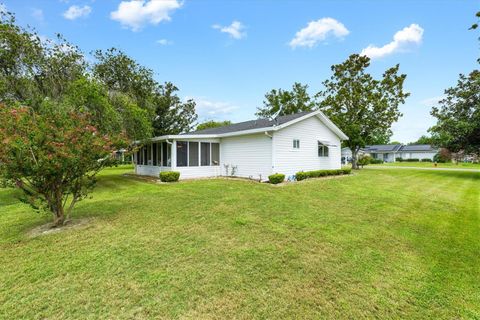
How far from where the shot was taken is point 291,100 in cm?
3572

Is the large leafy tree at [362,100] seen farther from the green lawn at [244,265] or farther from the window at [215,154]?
the green lawn at [244,265]

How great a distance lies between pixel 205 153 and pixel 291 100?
2424 centimetres

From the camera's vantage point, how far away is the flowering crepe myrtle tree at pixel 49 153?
4.88 m

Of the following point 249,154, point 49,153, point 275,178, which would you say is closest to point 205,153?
point 249,154

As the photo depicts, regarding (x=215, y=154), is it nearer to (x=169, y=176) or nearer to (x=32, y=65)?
(x=169, y=176)

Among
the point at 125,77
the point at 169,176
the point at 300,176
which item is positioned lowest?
the point at 300,176

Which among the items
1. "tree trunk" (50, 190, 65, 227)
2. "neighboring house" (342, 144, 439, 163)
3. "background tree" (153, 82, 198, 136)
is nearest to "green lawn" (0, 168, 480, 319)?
"tree trunk" (50, 190, 65, 227)

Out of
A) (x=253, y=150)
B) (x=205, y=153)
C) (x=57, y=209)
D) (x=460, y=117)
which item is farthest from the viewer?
(x=460, y=117)

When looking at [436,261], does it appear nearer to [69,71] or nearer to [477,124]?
[69,71]

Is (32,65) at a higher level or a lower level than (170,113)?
lower

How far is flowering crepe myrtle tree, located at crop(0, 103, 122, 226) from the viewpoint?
16.0 ft

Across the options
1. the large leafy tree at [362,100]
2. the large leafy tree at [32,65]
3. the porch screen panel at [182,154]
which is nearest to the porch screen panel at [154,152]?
the porch screen panel at [182,154]

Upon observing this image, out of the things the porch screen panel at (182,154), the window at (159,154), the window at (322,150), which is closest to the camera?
the porch screen panel at (182,154)

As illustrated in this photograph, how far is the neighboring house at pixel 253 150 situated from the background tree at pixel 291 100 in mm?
19062
